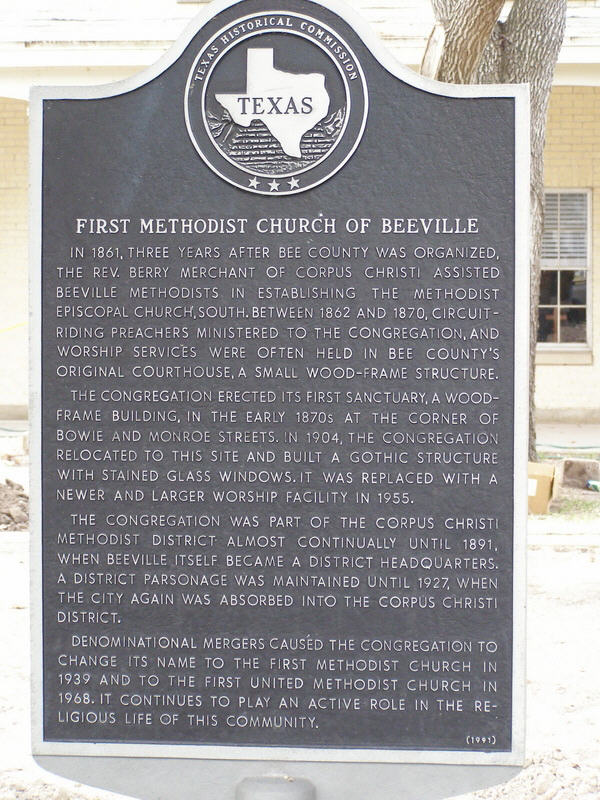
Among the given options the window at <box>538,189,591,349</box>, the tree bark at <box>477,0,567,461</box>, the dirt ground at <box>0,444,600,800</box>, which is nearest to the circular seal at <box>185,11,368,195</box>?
the dirt ground at <box>0,444,600,800</box>

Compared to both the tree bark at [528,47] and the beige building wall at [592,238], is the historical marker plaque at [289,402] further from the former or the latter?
the beige building wall at [592,238]

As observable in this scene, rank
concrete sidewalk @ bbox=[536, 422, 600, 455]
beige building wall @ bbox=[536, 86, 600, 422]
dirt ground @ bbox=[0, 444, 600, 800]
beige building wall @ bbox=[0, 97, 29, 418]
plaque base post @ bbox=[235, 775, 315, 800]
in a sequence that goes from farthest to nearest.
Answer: beige building wall @ bbox=[0, 97, 29, 418], beige building wall @ bbox=[536, 86, 600, 422], concrete sidewalk @ bbox=[536, 422, 600, 455], dirt ground @ bbox=[0, 444, 600, 800], plaque base post @ bbox=[235, 775, 315, 800]

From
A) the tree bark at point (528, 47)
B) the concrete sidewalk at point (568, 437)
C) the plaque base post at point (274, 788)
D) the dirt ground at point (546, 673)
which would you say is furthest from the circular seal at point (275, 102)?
the concrete sidewalk at point (568, 437)

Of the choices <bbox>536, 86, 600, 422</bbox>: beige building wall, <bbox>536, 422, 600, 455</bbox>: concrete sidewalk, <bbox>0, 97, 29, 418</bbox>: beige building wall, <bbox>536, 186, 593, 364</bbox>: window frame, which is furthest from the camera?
<bbox>0, 97, 29, 418</bbox>: beige building wall

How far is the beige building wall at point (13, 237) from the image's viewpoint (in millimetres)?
14883

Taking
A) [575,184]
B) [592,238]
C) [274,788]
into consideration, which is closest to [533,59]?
[575,184]

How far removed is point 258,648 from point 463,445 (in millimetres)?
862

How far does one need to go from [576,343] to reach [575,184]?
2.11 meters

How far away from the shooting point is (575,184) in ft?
48.2

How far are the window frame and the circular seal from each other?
1189 centimetres

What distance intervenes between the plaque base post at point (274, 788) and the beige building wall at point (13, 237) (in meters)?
12.1

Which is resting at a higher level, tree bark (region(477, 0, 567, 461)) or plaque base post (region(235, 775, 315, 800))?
tree bark (region(477, 0, 567, 461))

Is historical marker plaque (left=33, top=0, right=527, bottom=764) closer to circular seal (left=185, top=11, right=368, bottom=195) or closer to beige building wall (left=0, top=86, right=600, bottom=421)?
circular seal (left=185, top=11, right=368, bottom=195)

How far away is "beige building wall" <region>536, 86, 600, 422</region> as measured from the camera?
576 inches
